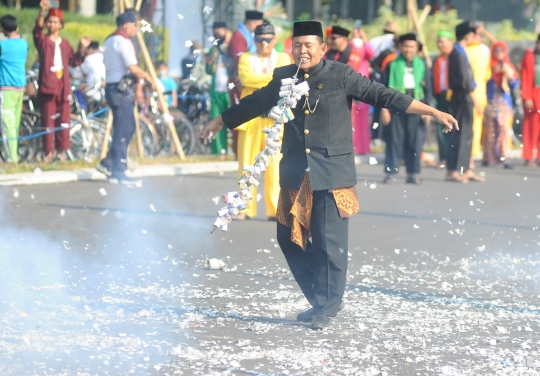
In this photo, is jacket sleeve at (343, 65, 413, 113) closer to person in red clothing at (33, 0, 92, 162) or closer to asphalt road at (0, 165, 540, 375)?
asphalt road at (0, 165, 540, 375)

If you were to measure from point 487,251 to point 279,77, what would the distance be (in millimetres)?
3524

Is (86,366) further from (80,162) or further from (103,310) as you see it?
(80,162)

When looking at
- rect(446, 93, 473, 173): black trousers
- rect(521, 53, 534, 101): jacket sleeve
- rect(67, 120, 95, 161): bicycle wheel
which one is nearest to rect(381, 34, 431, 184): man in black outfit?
rect(446, 93, 473, 173): black trousers

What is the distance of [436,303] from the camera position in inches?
270

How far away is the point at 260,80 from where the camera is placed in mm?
9930

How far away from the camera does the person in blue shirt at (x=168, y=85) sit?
17125mm

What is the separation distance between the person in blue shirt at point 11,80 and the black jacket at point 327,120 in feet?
26.8

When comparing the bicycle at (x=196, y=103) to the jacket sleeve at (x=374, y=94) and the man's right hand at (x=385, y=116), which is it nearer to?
the man's right hand at (x=385, y=116)

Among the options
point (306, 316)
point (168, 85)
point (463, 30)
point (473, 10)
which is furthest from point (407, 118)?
point (473, 10)

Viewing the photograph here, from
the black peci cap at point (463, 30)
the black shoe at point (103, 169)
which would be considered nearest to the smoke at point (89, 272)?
the black shoe at point (103, 169)

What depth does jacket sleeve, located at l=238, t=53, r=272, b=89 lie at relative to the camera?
32.6 ft

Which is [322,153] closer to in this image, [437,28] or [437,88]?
[437,88]

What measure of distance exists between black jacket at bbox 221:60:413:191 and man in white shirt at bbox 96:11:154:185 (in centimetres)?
688

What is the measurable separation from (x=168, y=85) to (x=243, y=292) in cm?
1073
